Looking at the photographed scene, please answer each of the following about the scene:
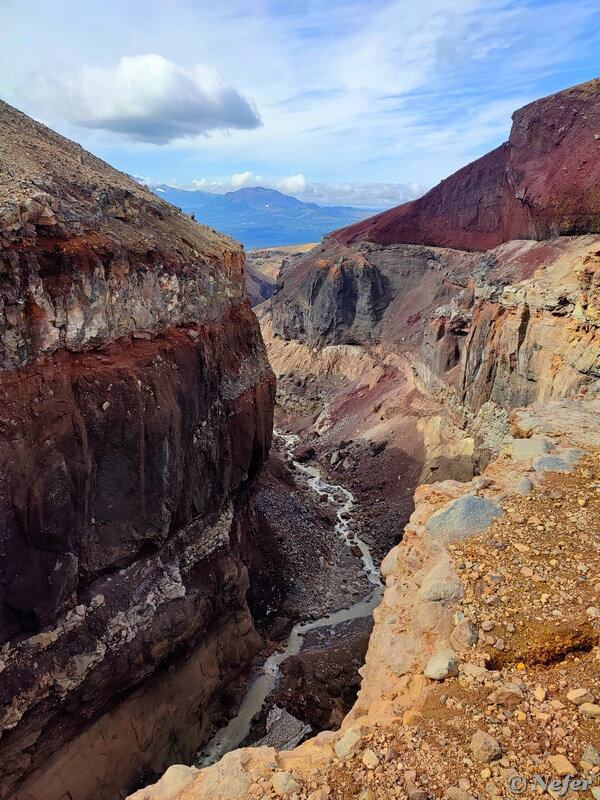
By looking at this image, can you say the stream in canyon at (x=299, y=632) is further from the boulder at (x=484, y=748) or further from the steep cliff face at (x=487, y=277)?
the boulder at (x=484, y=748)

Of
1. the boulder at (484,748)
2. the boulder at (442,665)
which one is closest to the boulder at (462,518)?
the boulder at (442,665)

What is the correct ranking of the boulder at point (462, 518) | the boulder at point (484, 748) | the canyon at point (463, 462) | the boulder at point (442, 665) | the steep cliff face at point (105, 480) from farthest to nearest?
the steep cliff face at point (105, 480)
the boulder at point (462, 518)
the boulder at point (442, 665)
the canyon at point (463, 462)
the boulder at point (484, 748)

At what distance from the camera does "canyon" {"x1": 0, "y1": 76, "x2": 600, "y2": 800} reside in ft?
19.9

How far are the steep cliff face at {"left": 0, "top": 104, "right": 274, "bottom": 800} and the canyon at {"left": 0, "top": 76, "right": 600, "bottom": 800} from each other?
0.20 ft

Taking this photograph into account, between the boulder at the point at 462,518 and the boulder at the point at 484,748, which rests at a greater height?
the boulder at the point at 462,518

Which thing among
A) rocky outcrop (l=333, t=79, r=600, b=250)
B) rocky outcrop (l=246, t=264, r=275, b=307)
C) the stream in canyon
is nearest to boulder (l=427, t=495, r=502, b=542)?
the stream in canyon

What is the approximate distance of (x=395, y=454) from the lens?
1168 inches

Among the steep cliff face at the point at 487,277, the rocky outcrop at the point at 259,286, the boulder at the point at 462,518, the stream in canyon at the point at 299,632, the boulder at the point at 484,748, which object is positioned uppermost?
the rocky outcrop at the point at 259,286

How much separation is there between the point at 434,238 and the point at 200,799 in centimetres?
4751

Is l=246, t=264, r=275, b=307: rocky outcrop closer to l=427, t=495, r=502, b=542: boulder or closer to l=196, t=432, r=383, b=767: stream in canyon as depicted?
l=196, t=432, r=383, b=767: stream in canyon

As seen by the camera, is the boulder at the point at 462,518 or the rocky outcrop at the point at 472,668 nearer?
the rocky outcrop at the point at 472,668

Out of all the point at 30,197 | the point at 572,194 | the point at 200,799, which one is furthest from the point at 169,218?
the point at 572,194

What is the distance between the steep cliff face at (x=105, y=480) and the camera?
1082 cm

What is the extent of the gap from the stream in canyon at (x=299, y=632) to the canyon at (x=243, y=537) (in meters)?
0.09
